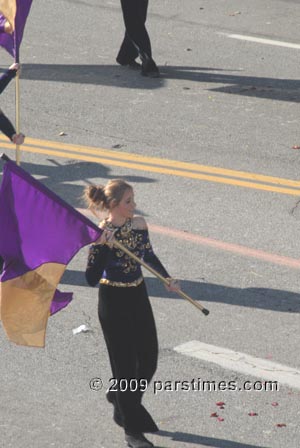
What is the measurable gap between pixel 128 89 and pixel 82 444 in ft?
27.4

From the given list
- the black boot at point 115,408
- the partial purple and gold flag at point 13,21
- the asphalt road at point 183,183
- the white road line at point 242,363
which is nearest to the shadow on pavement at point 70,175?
the asphalt road at point 183,183

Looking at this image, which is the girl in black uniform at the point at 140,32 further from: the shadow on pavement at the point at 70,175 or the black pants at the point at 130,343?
the black pants at the point at 130,343

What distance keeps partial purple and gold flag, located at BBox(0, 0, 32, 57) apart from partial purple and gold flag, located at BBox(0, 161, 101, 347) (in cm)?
308

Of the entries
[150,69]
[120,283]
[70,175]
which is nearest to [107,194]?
[120,283]

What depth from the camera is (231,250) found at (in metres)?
10.7

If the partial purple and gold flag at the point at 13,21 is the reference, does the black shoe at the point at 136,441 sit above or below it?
below

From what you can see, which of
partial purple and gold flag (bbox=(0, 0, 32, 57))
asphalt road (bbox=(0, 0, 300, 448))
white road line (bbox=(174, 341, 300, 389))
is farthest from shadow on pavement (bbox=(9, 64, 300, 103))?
white road line (bbox=(174, 341, 300, 389))

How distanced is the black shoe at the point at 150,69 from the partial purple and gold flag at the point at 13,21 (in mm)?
5163

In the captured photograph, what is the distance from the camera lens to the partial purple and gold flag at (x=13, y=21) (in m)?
10.4

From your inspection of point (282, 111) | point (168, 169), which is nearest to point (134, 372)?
point (168, 169)

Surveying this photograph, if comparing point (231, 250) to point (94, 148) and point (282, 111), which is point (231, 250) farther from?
→ point (282, 111)

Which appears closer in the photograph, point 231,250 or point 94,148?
point 231,250

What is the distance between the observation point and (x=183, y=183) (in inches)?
488

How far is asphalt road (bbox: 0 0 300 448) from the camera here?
8031mm
